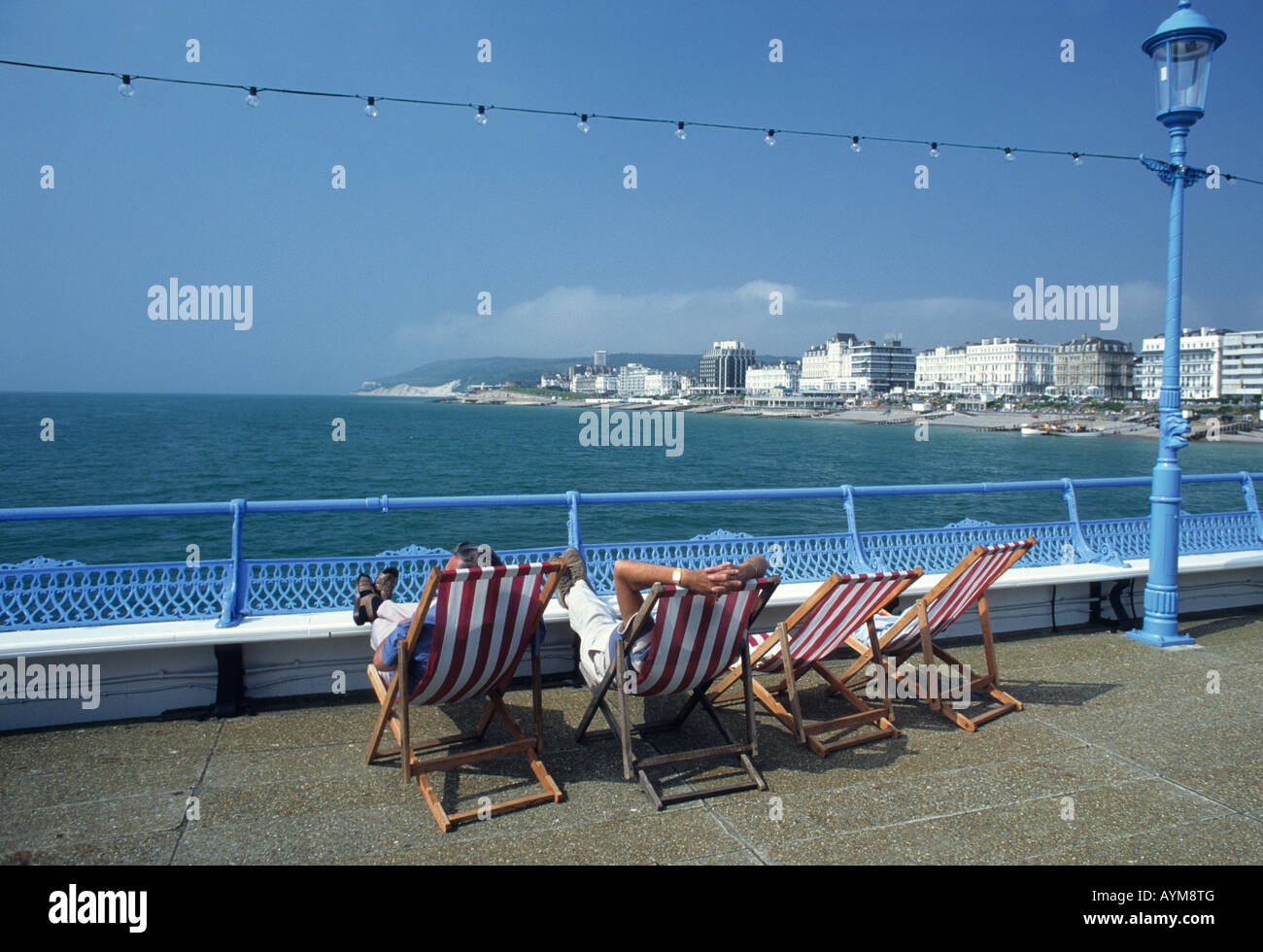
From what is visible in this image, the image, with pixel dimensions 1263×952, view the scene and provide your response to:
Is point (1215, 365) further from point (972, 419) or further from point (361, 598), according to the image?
point (361, 598)

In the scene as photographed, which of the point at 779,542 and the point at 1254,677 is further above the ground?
the point at 779,542

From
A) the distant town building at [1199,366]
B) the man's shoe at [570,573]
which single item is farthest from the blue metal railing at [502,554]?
the distant town building at [1199,366]

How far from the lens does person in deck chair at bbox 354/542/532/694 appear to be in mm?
3826

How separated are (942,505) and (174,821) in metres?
41.5

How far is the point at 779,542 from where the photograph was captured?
6.39 m

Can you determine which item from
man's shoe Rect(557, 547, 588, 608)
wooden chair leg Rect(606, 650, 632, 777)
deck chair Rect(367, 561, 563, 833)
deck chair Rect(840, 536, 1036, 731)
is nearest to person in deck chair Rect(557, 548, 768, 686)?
man's shoe Rect(557, 547, 588, 608)

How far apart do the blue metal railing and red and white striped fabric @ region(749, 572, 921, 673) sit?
1544 millimetres

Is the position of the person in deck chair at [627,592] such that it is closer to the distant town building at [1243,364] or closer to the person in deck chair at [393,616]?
the person in deck chair at [393,616]

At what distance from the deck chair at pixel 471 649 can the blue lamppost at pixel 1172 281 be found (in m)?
5.25

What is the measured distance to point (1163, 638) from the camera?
6.39 metres

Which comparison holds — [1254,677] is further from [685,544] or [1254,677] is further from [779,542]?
[685,544]

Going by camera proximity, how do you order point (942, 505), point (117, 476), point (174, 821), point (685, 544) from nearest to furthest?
point (174, 821) < point (685, 544) < point (942, 505) < point (117, 476)

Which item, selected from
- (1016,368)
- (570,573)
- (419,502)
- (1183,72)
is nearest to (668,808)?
(570,573)
